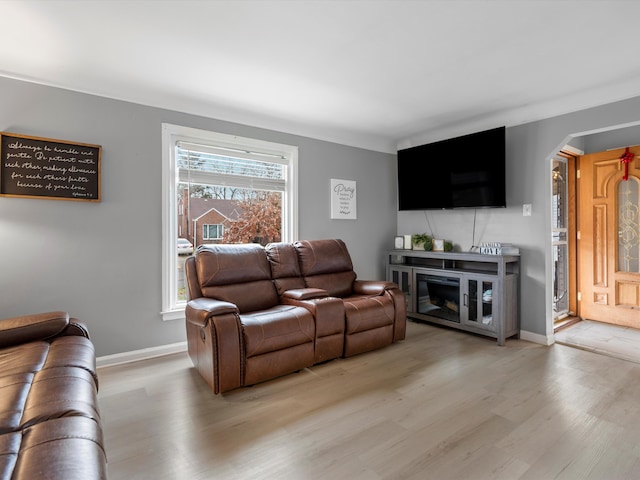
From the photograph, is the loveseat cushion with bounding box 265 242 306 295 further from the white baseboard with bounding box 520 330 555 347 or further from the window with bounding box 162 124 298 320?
the white baseboard with bounding box 520 330 555 347

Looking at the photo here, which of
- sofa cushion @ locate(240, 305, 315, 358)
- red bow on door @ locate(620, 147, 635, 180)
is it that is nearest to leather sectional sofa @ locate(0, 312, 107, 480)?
sofa cushion @ locate(240, 305, 315, 358)

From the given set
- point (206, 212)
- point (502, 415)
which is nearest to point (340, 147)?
point (206, 212)

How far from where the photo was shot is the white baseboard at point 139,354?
112 inches

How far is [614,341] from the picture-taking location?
343cm

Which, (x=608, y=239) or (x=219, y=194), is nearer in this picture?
(x=219, y=194)

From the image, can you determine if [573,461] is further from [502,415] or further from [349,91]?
[349,91]

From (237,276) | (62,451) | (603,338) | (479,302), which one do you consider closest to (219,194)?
(237,276)

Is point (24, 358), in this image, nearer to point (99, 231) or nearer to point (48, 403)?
point (48, 403)

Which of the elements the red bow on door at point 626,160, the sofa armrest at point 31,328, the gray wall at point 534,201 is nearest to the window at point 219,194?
the sofa armrest at point 31,328

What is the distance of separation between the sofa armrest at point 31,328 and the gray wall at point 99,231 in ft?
2.24

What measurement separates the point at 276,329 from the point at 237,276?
2.31 ft

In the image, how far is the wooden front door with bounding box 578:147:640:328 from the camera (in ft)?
12.5

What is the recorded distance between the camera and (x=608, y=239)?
3.96 m

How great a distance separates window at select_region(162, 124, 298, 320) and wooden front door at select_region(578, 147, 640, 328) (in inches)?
140
